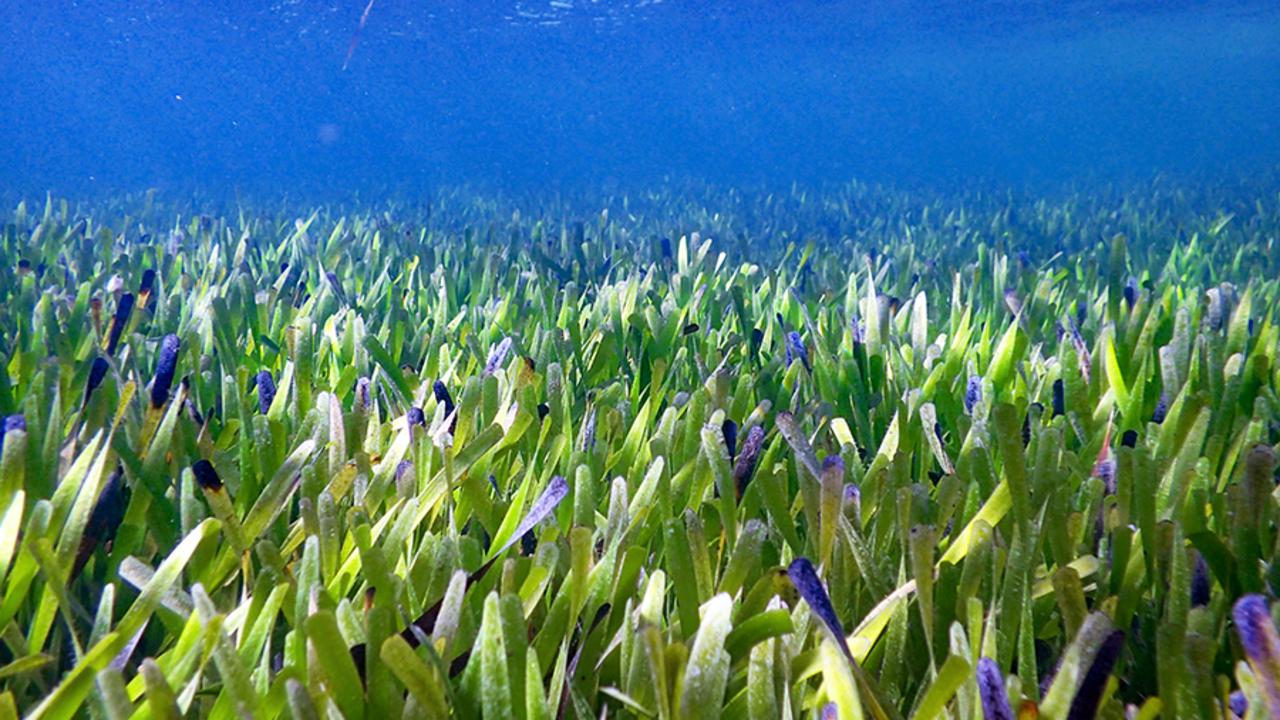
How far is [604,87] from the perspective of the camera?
7562 centimetres

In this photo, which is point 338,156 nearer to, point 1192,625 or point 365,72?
point 365,72

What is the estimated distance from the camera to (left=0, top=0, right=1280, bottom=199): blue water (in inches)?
1309

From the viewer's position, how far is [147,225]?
8625mm

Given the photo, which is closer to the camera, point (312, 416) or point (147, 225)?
point (312, 416)

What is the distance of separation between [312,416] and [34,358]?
962mm

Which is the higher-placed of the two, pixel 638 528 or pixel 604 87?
pixel 604 87

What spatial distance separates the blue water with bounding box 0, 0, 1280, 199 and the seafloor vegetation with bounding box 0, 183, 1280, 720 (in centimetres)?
1747

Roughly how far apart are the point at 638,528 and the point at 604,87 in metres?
78.1

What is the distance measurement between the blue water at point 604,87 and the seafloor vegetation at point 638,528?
17.5 metres

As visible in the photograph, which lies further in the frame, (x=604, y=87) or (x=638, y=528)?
(x=604, y=87)

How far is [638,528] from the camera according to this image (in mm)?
Answer: 1140

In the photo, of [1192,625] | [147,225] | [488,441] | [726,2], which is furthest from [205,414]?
[726,2]

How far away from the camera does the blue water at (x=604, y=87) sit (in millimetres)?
33250

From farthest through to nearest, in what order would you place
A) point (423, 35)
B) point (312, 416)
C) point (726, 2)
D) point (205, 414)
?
point (423, 35)
point (726, 2)
point (205, 414)
point (312, 416)
